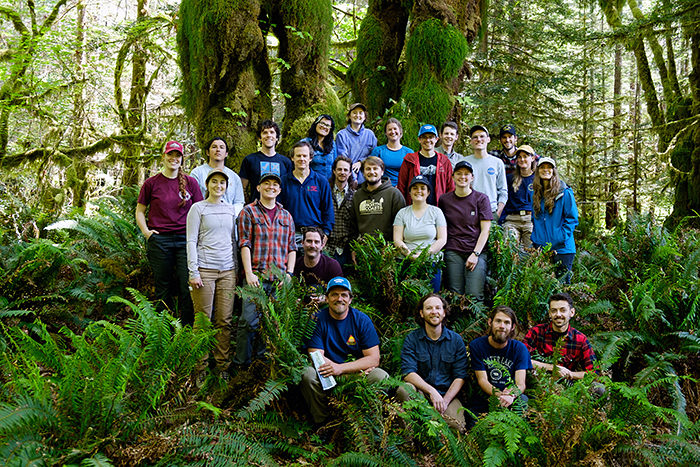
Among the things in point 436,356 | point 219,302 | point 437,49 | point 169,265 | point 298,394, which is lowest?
point 298,394

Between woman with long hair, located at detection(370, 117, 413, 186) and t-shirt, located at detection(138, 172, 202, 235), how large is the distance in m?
2.50

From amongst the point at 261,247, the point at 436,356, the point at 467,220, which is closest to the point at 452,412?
the point at 436,356

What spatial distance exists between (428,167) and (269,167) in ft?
6.30

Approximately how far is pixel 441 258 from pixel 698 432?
106 inches

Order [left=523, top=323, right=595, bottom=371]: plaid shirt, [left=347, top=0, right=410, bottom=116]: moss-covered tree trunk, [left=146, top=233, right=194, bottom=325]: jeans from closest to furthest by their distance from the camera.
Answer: [left=523, top=323, right=595, bottom=371]: plaid shirt < [left=146, top=233, right=194, bottom=325]: jeans < [left=347, top=0, right=410, bottom=116]: moss-covered tree trunk

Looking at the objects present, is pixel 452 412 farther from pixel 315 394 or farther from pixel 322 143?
pixel 322 143

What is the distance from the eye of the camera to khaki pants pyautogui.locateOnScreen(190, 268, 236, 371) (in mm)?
4523

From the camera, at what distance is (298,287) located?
4.33 m

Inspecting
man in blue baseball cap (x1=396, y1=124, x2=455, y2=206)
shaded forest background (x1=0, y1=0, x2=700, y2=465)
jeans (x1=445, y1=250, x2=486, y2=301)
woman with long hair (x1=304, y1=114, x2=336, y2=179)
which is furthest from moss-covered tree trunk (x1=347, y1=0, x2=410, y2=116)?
jeans (x1=445, y1=250, x2=486, y2=301)

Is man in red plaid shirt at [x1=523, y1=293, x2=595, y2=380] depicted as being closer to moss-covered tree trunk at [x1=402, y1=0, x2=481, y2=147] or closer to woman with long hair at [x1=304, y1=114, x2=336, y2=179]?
woman with long hair at [x1=304, y1=114, x2=336, y2=179]

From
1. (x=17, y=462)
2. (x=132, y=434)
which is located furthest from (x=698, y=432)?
(x=17, y=462)

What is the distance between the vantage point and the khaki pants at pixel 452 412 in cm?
Answer: 371

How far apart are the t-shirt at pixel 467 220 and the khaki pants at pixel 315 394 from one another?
6.53 ft

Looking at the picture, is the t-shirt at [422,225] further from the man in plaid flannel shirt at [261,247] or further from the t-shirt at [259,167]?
the t-shirt at [259,167]
